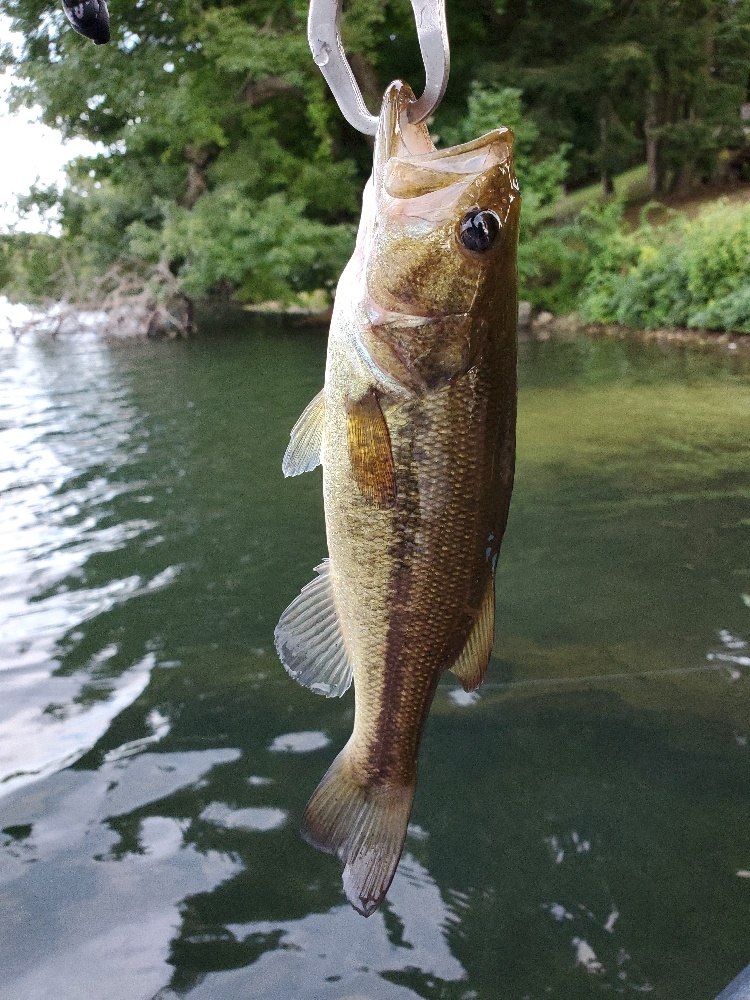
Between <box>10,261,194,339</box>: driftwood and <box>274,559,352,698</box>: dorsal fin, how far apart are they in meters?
21.2

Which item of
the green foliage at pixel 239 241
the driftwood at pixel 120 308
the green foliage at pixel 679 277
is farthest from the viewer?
the driftwood at pixel 120 308

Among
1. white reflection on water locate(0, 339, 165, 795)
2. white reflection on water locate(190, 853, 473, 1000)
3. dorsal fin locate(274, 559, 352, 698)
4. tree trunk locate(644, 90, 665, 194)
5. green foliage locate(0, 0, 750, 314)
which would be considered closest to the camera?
dorsal fin locate(274, 559, 352, 698)

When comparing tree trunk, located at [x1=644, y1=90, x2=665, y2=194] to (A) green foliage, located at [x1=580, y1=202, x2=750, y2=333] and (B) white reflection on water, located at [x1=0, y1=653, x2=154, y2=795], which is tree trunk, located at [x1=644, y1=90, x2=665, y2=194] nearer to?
(A) green foliage, located at [x1=580, y1=202, x2=750, y2=333]

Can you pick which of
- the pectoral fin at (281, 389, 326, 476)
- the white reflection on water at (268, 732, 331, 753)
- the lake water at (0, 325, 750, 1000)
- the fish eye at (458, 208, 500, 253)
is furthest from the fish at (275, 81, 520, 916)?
the white reflection on water at (268, 732, 331, 753)

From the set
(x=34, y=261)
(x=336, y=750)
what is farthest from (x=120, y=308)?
(x=336, y=750)

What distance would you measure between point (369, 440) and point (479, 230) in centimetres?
50

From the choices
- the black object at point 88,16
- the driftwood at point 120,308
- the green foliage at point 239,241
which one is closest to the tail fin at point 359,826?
the black object at point 88,16

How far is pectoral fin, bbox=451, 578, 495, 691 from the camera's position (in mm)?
2012

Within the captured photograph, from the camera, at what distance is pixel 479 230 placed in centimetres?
188

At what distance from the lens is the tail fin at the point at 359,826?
194 cm

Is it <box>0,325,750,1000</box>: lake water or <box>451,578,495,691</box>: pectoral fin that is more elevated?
<box>451,578,495,691</box>: pectoral fin

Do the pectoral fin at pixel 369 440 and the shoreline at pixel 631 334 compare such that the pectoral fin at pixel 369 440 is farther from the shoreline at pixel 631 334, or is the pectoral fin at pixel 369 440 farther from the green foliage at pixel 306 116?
the green foliage at pixel 306 116

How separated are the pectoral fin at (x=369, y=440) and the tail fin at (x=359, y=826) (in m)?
0.72

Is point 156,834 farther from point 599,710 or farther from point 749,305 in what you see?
point 749,305
